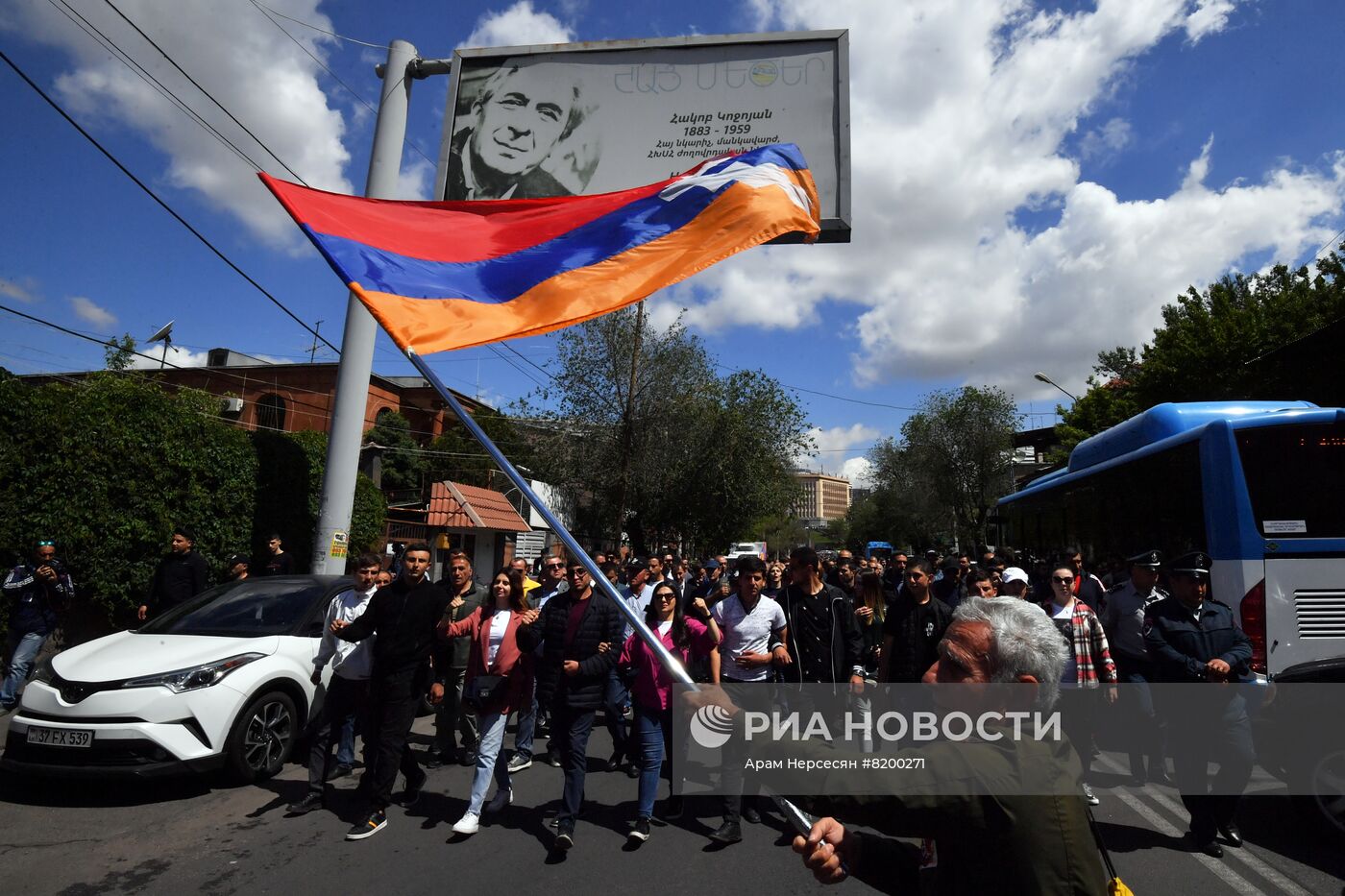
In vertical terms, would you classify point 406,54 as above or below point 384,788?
above

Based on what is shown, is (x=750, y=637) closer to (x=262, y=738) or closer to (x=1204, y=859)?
(x=1204, y=859)

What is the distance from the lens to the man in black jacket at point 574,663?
16.6ft

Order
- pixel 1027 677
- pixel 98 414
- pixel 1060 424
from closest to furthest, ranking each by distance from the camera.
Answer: pixel 1027 677 < pixel 98 414 < pixel 1060 424

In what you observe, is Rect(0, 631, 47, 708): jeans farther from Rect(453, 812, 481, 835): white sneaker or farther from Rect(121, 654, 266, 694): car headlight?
Rect(453, 812, 481, 835): white sneaker

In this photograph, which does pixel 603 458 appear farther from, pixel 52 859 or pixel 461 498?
pixel 52 859

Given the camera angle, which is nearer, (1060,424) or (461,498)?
(461,498)

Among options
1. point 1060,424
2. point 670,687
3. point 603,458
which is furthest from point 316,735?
point 1060,424

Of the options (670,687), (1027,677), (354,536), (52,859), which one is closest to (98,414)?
(354,536)

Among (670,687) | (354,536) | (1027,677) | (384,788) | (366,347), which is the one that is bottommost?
(384,788)

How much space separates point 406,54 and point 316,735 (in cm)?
1016

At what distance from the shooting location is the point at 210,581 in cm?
1138

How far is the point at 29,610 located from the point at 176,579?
1320mm

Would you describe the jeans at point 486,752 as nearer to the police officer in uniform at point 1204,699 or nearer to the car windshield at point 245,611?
the car windshield at point 245,611

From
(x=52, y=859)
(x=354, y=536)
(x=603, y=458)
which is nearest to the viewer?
(x=52, y=859)
